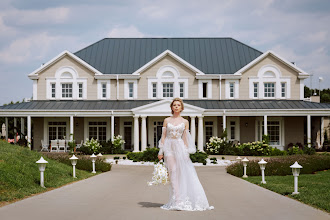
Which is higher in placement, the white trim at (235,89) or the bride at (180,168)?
the white trim at (235,89)

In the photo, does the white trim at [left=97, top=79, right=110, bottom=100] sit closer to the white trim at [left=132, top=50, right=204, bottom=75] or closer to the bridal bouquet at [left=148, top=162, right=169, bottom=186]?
the white trim at [left=132, top=50, right=204, bottom=75]

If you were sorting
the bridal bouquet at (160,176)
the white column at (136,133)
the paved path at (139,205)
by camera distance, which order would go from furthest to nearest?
the white column at (136,133) → the bridal bouquet at (160,176) → the paved path at (139,205)

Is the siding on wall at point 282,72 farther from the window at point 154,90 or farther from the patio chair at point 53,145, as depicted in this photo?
the patio chair at point 53,145

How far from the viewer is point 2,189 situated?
35.2ft

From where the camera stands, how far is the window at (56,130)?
111 feet

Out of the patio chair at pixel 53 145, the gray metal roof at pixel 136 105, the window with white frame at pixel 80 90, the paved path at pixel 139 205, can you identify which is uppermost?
the window with white frame at pixel 80 90

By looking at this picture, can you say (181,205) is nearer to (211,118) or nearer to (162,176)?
(162,176)

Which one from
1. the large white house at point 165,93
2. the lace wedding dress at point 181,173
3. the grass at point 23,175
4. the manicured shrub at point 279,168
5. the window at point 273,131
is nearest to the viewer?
the lace wedding dress at point 181,173

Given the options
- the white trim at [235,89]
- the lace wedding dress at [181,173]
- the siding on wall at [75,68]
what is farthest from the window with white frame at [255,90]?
the lace wedding dress at [181,173]

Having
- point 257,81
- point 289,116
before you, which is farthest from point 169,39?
point 289,116

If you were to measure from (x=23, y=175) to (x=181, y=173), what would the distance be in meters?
5.52

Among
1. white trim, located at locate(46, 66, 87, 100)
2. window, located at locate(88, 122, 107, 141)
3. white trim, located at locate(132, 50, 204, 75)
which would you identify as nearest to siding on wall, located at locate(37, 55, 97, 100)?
white trim, located at locate(46, 66, 87, 100)

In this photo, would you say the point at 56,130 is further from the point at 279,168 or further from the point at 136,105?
the point at 279,168

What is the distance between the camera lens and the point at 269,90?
3462 centimetres
